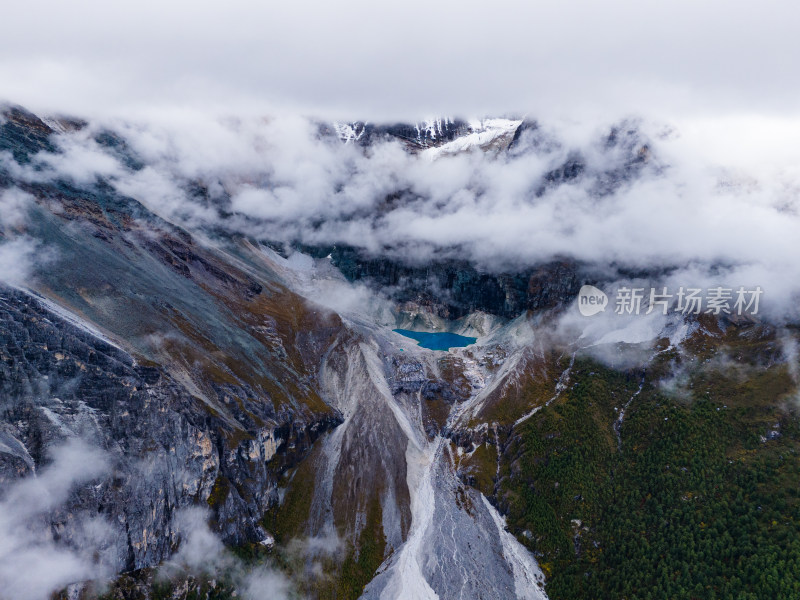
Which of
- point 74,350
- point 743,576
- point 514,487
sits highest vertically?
point 74,350

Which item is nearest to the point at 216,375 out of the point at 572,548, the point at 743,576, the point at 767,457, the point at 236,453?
the point at 236,453

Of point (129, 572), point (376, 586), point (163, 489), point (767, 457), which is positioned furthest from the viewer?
point (767, 457)

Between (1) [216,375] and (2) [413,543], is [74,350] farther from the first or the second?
(2) [413,543]

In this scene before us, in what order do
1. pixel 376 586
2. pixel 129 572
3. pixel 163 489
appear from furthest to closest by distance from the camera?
pixel 376 586 < pixel 163 489 < pixel 129 572

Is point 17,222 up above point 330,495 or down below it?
above

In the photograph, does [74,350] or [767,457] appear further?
[767,457]

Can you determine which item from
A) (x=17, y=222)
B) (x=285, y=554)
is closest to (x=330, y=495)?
(x=285, y=554)

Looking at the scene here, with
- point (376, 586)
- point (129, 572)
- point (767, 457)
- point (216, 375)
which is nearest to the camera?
point (129, 572)

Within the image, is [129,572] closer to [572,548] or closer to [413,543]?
[413,543]

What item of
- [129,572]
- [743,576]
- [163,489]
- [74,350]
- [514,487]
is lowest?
[514,487]
